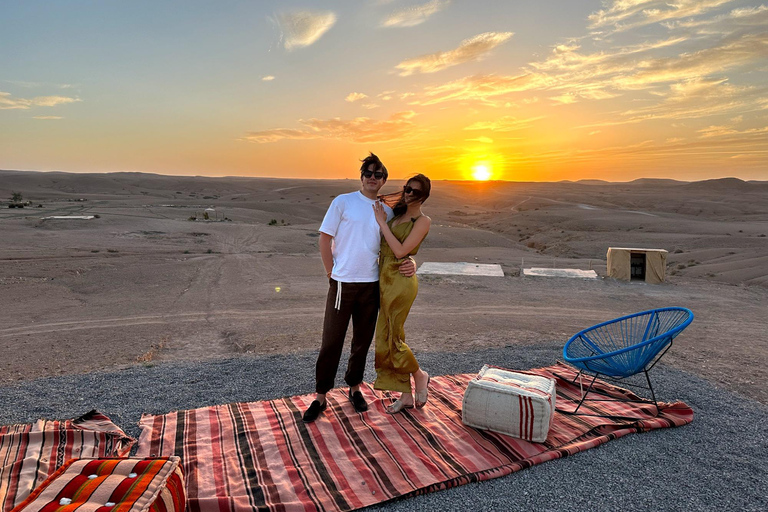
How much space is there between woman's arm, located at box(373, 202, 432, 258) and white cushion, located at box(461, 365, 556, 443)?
1.26 metres

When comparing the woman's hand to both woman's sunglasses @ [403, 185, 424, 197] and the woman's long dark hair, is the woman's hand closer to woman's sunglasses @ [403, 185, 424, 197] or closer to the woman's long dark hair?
the woman's long dark hair

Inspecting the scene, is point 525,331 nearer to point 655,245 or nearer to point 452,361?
point 452,361

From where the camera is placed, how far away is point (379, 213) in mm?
3781

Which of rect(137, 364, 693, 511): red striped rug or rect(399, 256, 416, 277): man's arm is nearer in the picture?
rect(137, 364, 693, 511): red striped rug

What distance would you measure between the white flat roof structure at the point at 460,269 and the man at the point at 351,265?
8868 millimetres

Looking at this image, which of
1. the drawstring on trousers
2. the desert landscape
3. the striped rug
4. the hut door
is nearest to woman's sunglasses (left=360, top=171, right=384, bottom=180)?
the drawstring on trousers

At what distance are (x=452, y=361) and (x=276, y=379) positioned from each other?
82.9 inches

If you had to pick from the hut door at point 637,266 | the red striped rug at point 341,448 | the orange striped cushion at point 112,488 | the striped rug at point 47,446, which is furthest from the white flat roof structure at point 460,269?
the orange striped cushion at point 112,488

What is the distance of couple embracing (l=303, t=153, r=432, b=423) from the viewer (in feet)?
12.4

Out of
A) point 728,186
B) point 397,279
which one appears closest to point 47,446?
point 397,279

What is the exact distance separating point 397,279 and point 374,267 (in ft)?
0.70

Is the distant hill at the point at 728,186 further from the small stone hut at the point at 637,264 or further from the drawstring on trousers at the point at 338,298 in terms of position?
the drawstring on trousers at the point at 338,298

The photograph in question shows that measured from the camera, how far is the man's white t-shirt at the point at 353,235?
379cm

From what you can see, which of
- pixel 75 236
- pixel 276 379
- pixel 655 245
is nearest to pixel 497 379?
pixel 276 379
